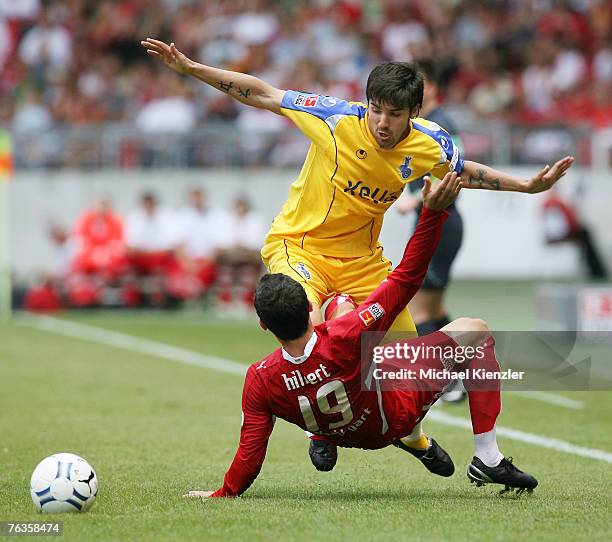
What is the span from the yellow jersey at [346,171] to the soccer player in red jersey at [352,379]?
3.44ft

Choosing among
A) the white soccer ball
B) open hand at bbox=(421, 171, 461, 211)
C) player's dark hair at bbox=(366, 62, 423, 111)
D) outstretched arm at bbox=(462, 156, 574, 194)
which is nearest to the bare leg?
outstretched arm at bbox=(462, 156, 574, 194)

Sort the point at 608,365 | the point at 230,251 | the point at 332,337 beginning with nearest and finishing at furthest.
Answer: the point at 332,337
the point at 608,365
the point at 230,251

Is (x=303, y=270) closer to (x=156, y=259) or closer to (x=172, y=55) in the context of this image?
(x=172, y=55)

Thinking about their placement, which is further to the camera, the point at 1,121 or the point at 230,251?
the point at 1,121

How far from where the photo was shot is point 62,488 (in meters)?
5.84

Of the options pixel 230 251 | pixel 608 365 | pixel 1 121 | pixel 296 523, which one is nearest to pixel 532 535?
pixel 296 523

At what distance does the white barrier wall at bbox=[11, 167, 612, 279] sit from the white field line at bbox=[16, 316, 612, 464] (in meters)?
2.39

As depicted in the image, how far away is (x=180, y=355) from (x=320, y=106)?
7369mm

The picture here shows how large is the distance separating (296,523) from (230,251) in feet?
46.8

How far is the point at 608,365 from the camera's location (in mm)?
11250

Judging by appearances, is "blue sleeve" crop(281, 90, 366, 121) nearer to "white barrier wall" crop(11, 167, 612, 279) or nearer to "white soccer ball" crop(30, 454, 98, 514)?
"white soccer ball" crop(30, 454, 98, 514)

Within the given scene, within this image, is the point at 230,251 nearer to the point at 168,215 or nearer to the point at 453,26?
the point at 168,215

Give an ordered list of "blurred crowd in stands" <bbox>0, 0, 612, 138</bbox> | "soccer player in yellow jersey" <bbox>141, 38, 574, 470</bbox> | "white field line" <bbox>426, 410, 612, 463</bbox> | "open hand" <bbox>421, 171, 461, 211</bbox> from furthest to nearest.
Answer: "blurred crowd in stands" <bbox>0, 0, 612, 138</bbox>, "white field line" <bbox>426, 410, 612, 463</bbox>, "soccer player in yellow jersey" <bbox>141, 38, 574, 470</bbox>, "open hand" <bbox>421, 171, 461, 211</bbox>

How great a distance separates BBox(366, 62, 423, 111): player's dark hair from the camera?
6570mm
